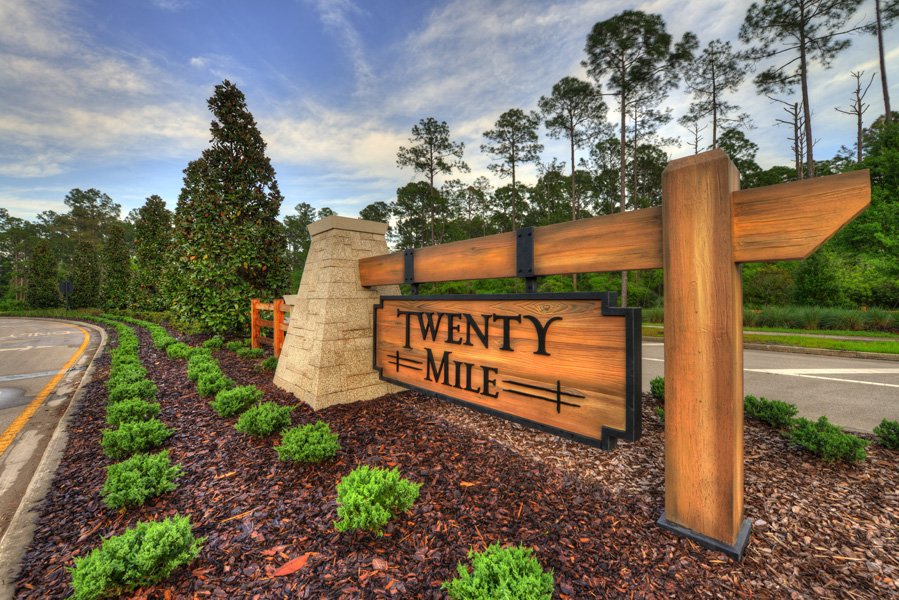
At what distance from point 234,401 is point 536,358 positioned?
336cm

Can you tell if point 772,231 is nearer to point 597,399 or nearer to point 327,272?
point 597,399

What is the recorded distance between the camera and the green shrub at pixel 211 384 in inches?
166

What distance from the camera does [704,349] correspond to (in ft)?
5.19

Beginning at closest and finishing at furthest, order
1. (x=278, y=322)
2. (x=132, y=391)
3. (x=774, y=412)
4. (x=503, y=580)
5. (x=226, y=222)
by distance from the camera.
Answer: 1. (x=503, y=580)
2. (x=774, y=412)
3. (x=132, y=391)
4. (x=278, y=322)
5. (x=226, y=222)

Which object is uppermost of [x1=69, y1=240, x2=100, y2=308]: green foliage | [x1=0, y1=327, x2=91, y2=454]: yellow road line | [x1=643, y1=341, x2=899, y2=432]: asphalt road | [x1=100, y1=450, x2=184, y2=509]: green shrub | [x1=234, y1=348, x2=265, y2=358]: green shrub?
[x1=69, y1=240, x2=100, y2=308]: green foliage

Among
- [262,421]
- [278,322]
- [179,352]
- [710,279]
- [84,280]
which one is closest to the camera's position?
[710,279]

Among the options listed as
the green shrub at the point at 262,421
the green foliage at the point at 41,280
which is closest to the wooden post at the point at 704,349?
the green shrub at the point at 262,421

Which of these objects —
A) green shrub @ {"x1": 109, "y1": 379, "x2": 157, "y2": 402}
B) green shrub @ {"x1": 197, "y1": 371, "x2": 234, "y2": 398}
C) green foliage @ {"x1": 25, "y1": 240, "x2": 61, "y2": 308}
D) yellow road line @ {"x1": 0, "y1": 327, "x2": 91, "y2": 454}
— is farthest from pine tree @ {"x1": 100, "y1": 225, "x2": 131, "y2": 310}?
green shrub @ {"x1": 197, "y1": 371, "x2": 234, "y2": 398}

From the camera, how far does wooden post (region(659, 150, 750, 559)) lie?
1531 mm

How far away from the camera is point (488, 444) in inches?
116

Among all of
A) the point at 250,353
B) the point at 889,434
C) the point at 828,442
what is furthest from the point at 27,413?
the point at 889,434

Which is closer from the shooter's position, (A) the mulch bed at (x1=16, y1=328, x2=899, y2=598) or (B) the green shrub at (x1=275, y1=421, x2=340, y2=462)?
(A) the mulch bed at (x1=16, y1=328, x2=899, y2=598)

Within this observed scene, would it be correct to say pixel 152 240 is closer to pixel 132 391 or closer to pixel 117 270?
pixel 117 270

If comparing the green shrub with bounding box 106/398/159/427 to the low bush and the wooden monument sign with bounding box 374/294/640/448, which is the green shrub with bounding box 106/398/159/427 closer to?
the low bush
